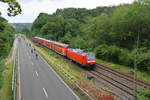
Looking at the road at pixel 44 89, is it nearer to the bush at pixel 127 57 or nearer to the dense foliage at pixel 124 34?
the dense foliage at pixel 124 34

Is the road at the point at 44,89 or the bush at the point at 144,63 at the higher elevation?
the bush at the point at 144,63

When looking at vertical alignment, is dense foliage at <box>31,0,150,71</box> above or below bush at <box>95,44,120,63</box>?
above

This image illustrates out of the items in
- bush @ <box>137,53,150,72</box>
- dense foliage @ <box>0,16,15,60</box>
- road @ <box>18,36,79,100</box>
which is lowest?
road @ <box>18,36,79,100</box>

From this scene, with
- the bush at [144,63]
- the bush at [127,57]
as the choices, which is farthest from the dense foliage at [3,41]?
the bush at [127,57]

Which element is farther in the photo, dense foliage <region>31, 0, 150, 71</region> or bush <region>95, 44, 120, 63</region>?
bush <region>95, 44, 120, 63</region>

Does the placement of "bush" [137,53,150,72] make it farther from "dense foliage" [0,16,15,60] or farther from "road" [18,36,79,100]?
"dense foliage" [0,16,15,60]

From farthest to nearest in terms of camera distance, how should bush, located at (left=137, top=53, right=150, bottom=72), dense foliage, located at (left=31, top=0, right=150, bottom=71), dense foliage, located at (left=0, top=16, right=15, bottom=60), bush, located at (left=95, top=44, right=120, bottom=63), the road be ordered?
1. bush, located at (left=95, top=44, right=120, bottom=63)
2. dense foliage, located at (left=31, top=0, right=150, bottom=71)
3. bush, located at (left=137, top=53, right=150, bottom=72)
4. dense foliage, located at (left=0, top=16, right=15, bottom=60)
5. the road

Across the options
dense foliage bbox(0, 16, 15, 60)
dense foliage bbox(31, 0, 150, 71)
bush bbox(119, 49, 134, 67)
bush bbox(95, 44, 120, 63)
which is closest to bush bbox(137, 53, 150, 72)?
dense foliage bbox(31, 0, 150, 71)

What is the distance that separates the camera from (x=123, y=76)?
20.4 m

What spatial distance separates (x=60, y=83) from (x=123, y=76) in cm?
971

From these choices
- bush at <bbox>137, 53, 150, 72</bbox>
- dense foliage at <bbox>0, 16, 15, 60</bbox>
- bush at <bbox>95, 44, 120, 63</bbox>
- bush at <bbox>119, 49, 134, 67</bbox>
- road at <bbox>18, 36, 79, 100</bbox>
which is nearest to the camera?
road at <bbox>18, 36, 79, 100</bbox>

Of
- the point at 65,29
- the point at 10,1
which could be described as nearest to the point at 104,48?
the point at 10,1

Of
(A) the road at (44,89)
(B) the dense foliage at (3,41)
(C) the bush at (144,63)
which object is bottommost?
(A) the road at (44,89)

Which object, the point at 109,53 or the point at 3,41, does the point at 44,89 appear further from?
the point at 109,53
